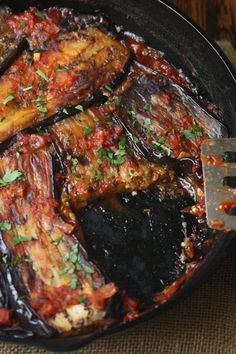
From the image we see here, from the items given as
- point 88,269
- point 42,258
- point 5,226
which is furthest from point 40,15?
point 88,269

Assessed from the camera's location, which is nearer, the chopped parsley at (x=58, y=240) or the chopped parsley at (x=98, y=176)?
the chopped parsley at (x=58, y=240)

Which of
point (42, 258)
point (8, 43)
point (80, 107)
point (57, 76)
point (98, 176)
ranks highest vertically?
point (8, 43)

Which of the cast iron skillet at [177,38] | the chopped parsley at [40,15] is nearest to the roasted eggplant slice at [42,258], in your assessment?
the chopped parsley at [40,15]

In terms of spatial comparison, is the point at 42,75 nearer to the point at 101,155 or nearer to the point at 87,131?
the point at 87,131

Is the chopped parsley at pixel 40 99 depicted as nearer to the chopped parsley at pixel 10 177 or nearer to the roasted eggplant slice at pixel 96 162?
the roasted eggplant slice at pixel 96 162

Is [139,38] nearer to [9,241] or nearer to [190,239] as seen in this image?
[190,239]

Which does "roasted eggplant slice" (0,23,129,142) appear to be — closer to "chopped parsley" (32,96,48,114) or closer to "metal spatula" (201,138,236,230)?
"chopped parsley" (32,96,48,114)

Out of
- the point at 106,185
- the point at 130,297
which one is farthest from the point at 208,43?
the point at 130,297
